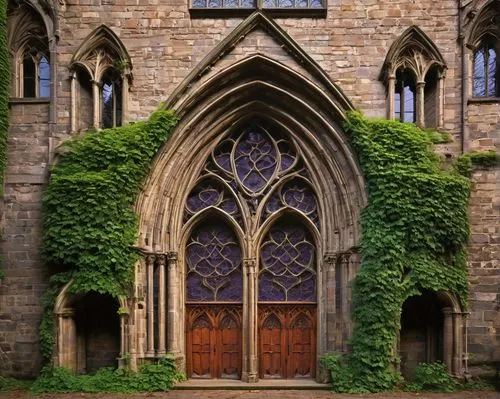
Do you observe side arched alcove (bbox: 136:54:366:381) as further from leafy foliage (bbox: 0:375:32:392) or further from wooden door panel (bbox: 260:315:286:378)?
leafy foliage (bbox: 0:375:32:392)

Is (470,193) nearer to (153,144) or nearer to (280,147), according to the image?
(280,147)

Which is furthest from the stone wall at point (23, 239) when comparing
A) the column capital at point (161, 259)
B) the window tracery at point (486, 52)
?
the window tracery at point (486, 52)

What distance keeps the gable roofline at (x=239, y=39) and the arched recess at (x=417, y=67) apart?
3.32 ft

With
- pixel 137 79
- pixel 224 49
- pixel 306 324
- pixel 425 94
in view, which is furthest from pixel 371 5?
pixel 306 324

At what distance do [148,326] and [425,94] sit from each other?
809 cm

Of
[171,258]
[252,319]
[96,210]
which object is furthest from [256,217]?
[96,210]

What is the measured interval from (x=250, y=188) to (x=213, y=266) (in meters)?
2.01

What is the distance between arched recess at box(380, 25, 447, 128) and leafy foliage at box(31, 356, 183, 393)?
726 cm

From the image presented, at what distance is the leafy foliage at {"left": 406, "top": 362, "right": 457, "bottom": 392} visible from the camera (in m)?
10.0

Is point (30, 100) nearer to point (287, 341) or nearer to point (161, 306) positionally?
point (161, 306)

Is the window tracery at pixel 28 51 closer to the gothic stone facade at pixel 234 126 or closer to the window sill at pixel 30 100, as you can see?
the gothic stone facade at pixel 234 126

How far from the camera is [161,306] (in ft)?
35.1

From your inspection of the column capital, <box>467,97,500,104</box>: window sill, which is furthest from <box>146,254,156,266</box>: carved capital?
<box>467,97,500,104</box>: window sill

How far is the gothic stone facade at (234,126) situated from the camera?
10539 mm
